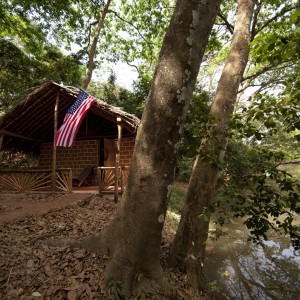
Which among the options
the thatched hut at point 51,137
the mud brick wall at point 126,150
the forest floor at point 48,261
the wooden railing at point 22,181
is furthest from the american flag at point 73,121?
the mud brick wall at point 126,150

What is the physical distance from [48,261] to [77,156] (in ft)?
30.1

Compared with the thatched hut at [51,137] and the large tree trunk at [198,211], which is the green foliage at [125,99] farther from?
the large tree trunk at [198,211]

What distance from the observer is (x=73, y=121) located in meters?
7.51

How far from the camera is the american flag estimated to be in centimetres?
746

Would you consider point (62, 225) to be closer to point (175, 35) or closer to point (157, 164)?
point (157, 164)

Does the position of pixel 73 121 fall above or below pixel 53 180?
above

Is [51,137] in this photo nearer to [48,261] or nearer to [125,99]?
[125,99]

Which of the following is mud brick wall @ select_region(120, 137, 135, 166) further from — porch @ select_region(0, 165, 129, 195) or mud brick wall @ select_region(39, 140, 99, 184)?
porch @ select_region(0, 165, 129, 195)

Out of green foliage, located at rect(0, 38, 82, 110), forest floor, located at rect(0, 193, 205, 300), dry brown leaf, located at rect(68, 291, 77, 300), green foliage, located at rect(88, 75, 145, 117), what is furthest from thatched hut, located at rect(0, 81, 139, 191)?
dry brown leaf, located at rect(68, 291, 77, 300)

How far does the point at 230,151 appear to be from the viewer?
14.8 metres

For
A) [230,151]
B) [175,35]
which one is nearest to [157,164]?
[175,35]

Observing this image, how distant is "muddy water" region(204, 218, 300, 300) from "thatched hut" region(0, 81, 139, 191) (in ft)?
19.4

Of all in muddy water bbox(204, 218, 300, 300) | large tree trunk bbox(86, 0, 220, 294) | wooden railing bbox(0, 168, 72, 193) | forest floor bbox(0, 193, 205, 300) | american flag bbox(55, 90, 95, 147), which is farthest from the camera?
wooden railing bbox(0, 168, 72, 193)

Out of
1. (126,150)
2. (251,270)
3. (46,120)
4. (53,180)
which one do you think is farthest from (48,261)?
(46,120)
